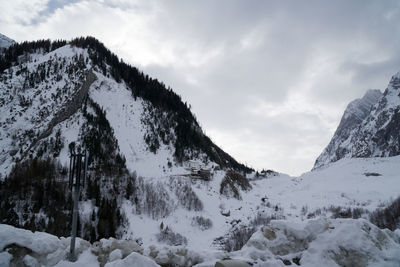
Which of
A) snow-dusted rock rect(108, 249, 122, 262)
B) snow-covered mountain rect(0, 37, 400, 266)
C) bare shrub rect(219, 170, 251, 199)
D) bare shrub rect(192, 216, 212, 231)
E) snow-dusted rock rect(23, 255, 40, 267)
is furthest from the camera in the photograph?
bare shrub rect(219, 170, 251, 199)

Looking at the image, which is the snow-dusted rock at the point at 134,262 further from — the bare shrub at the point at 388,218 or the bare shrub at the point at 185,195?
the bare shrub at the point at 185,195

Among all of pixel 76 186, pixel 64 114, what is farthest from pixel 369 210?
pixel 64 114

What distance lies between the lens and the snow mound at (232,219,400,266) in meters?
6.24

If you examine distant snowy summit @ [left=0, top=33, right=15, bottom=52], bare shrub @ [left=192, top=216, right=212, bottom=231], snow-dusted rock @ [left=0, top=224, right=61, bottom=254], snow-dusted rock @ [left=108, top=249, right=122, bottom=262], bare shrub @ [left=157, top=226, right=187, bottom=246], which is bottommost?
bare shrub @ [left=157, top=226, right=187, bottom=246]

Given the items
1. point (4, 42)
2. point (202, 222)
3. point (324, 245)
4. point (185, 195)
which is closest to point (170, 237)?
point (202, 222)

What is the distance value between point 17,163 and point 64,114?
11.7m

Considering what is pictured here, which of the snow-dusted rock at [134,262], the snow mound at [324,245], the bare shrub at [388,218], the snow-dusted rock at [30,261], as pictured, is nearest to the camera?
the snow-dusted rock at [134,262]

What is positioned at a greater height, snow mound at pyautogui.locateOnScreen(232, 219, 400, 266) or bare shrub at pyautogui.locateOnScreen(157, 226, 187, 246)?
snow mound at pyautogui.locateOnScreen(232, 219, 400, 266)

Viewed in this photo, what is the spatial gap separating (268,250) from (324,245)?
1577mm

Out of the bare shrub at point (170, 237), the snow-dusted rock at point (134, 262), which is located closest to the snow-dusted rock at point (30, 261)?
the snow-dusted rock at point (134, 262)

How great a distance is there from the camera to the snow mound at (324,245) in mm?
6238

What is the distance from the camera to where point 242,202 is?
37.8 meters

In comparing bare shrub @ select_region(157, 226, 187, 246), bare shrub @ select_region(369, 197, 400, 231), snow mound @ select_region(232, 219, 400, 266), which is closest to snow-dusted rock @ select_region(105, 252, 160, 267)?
snow mound @ select_region(232, 219, 400, 266)

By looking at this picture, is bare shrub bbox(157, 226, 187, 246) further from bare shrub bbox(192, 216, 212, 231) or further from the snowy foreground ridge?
the snowy foreground ridge
